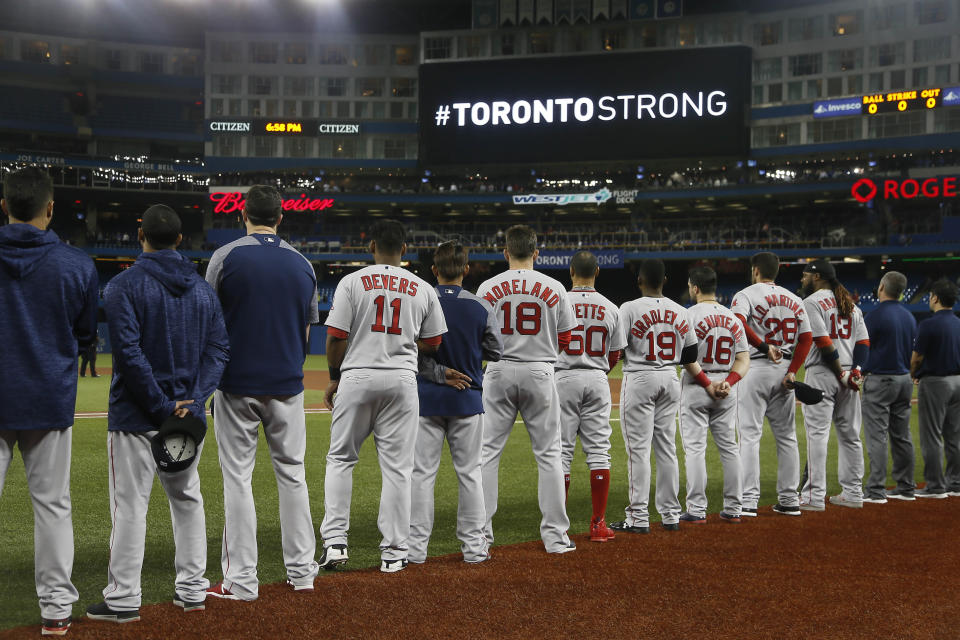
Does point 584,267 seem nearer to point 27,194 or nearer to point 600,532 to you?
point 600,532

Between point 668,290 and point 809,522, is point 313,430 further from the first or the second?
point 668,290

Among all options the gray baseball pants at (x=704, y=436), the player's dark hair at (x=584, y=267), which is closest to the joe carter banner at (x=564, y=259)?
the gray baseball pants at (x=704, y=436)

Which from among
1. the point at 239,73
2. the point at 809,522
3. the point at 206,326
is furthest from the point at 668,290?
the point at 206,326

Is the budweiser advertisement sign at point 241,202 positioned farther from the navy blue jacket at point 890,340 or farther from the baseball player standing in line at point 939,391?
the baseball player standing in line at point 939,391

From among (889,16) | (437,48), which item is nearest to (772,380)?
(889,16)

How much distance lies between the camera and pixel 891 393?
31.3ft

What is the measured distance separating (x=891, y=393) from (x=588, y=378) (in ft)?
13.6

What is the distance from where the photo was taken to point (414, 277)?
6.25 metres

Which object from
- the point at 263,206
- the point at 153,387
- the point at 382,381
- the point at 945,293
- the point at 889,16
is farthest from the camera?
the point at 889,16

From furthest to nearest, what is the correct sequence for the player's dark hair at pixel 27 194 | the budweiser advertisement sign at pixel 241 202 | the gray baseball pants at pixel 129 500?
the budweiser advertisement sign at pixel 241 202, the gray baseball pants at pixel 129 500, the player's dark hair at pixel 27 194

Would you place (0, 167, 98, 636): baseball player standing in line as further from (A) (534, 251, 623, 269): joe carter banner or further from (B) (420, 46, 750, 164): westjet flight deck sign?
(B) (420, 46, 750, 164): westjet flight deck sign

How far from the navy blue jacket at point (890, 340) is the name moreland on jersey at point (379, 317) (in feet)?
19.2

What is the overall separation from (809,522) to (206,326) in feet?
18.7

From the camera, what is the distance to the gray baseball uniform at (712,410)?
26.6ft
